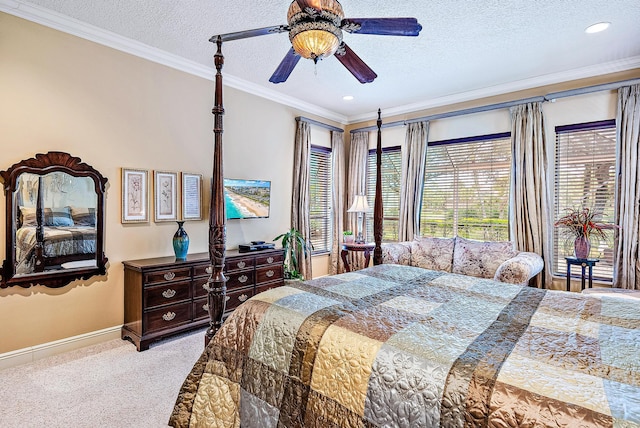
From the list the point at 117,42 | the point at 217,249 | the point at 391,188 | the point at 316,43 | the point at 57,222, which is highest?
the point at 117,42

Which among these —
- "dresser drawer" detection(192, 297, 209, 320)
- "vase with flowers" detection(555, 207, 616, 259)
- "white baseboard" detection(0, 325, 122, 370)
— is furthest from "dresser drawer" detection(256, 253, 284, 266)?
"vase with flowers" detection(555, 207, 616, 259)

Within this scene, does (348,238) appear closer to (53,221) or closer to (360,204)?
(360,204)

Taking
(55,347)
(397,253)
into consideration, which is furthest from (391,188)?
(55,347)

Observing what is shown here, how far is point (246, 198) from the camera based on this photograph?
432 centimetres

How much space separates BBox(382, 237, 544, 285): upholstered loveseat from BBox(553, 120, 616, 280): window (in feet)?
1.96

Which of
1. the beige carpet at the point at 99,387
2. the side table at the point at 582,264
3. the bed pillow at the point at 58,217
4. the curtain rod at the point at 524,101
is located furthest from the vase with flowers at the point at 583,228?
the bed pillow at the point at 58,217

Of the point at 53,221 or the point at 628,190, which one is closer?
the point at 53,221

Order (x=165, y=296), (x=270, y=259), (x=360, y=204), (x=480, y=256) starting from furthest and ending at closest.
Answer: (x=360, y=204), (x=270, y=259), (x=480, y=256), (x=165, y=296)

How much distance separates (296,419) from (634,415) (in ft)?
3.61

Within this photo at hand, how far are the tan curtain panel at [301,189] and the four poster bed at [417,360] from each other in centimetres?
288

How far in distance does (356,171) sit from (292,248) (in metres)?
1.85

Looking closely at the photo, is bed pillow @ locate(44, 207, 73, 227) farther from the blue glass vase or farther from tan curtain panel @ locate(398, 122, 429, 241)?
tan curtain panel @ locate(398, 122, 429, 241)

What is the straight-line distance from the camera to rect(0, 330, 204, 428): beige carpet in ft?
6.84

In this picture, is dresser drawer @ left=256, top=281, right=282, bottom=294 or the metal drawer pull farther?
dresser drawer @ left=256, top=281, right=282, bottom=294
